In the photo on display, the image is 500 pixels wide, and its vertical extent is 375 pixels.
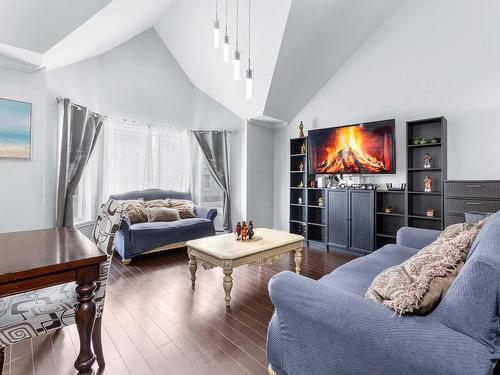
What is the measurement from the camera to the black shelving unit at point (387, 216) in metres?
3.81

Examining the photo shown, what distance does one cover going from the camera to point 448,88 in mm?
3477

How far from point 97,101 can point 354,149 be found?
4.22 m

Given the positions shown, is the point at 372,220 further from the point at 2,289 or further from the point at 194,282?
the point at 2,289

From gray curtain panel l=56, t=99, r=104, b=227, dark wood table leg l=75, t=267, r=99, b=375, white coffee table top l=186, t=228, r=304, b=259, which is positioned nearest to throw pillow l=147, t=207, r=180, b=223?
gray curtain panel l=56, t=99, r=104, b=227

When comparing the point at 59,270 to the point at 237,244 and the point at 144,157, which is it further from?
the point at 144,157

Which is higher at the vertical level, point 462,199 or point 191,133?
point 191,133

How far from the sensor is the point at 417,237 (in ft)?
8.57

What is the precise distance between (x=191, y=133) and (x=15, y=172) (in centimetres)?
312

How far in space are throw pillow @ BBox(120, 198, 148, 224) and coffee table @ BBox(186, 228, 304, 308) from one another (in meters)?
1.74

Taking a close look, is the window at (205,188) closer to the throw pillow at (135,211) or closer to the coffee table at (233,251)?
the throw pillow at (135,211)

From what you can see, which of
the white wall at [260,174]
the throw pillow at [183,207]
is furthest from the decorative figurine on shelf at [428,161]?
the throw pillow at [183,207]

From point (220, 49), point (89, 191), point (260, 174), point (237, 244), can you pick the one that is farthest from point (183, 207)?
point (220, 49)

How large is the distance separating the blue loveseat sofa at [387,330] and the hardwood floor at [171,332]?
518mm

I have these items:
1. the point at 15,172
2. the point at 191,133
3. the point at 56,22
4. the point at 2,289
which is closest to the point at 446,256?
the point at 2,289
